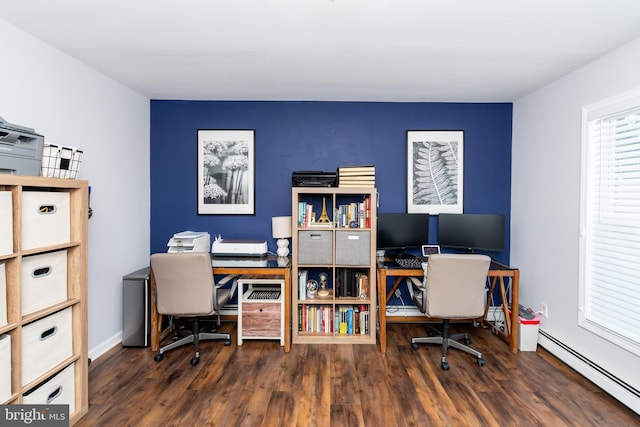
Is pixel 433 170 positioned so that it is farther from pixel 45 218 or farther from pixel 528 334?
pixel 45 218

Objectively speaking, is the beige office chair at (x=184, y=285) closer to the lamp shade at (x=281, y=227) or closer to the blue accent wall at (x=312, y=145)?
the lamp shade at (x=281, y=227)

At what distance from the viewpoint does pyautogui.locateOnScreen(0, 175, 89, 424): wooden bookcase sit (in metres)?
1.69

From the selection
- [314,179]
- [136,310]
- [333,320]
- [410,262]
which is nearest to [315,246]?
[314,179]

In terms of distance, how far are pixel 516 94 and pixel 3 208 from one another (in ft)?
14.3

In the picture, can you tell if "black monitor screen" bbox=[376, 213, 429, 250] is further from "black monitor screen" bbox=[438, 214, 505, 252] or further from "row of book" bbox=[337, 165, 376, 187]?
"row of book" bbox=[337, 165, 376, 187]

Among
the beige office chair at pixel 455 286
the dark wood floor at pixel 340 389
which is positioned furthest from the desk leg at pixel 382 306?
the beige office chair at pixel 455 286

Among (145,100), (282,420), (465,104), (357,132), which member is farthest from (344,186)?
(145,100)

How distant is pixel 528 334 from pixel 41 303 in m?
3.87

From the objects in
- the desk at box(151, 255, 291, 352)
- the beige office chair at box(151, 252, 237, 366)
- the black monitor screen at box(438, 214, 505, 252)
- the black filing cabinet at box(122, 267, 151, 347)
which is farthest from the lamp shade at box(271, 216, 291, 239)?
the black monitor screen at box(438, 214, 505, 252)

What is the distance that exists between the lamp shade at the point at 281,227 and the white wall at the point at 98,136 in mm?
1526

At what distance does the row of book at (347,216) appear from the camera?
3.30 m

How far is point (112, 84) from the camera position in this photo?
3.14 metres

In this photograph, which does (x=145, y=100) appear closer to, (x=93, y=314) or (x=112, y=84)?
(x=112, y=84)

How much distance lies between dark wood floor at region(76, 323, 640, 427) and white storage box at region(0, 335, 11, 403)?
605mm
